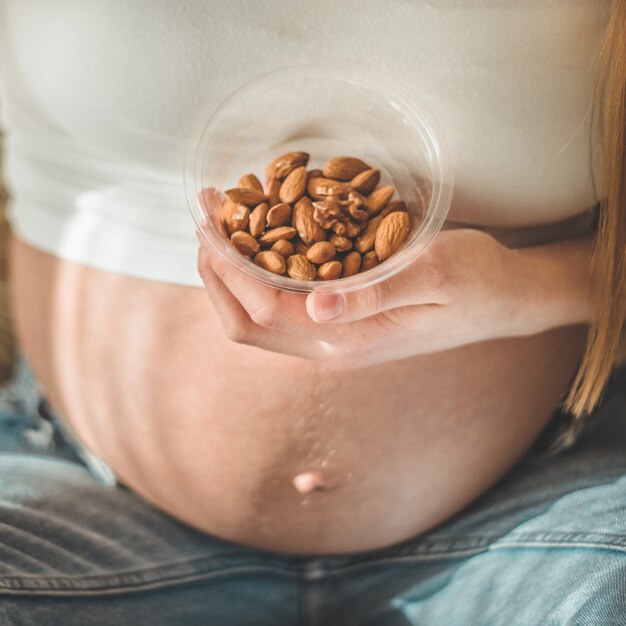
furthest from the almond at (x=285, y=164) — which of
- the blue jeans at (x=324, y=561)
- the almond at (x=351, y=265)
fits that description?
the blue jeans at (x=324, y=561)

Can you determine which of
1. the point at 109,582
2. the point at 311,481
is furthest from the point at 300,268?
the point at 109,582

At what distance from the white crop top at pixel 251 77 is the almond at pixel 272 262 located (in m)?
0.17

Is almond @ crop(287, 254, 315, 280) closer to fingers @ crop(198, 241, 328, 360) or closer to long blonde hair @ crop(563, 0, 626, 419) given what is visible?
fingers @ crop(198, 241, 328, 360)

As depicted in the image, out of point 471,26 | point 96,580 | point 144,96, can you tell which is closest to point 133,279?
point 144,96

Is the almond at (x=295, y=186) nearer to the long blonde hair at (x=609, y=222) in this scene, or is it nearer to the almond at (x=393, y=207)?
the almond at (x=393, y=207)

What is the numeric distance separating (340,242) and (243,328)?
0.12 meters

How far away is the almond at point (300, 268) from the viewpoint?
1.95 feet

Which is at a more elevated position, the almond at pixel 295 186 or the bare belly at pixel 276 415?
the almond at pixel 295 186

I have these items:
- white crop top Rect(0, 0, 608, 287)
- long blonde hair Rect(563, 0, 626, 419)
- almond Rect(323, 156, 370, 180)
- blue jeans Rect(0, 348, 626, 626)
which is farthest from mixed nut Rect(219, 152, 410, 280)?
blue jeans Rect(0, 348, 626, 626)

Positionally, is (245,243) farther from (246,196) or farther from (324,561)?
(324,561)

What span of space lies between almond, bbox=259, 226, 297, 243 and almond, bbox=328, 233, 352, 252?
3 centimetres

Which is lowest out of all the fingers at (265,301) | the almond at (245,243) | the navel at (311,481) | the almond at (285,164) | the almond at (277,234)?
the navel at (311,481)

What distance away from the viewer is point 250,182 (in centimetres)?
64

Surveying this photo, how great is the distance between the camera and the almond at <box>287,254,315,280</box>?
1.95ft
